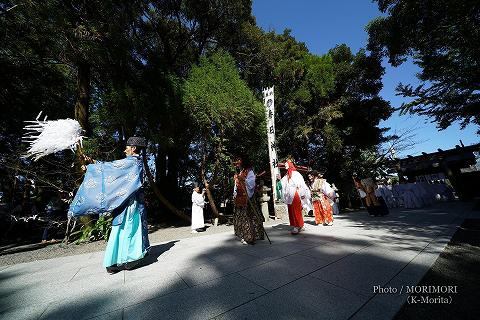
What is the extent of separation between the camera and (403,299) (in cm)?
208

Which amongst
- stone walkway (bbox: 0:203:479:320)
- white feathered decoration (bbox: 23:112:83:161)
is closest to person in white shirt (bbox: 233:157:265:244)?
stone walkway (bbox: 0:203:479:320)

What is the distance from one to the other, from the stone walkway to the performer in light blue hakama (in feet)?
0.84

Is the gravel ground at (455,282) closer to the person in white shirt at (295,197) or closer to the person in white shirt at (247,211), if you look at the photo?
the person in white shirt at (295,197)

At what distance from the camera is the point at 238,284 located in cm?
260

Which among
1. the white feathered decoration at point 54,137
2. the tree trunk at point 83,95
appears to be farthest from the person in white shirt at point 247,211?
the tree trunk at point 83,95

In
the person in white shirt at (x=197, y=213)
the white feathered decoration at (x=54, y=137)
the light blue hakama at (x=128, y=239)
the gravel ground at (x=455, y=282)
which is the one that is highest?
the white feathered decoration at (x=54, y=137)

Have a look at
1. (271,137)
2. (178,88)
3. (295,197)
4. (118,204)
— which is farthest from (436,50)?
(118,204)

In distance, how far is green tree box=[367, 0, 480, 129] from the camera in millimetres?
5766

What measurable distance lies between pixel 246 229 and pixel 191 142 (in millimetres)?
6039

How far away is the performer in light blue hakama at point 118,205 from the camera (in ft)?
10.8

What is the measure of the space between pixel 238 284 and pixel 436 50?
10.9m

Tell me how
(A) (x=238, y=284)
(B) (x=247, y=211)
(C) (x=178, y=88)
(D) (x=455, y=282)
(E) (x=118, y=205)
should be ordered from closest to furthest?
(D) (x=455, y=282) → (A) (x=238, y=284) → (E) (x=118, y=205) → (B) (x=247, y=211) → (C) (x=178, y=88)

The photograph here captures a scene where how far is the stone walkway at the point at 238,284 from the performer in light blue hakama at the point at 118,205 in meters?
0.26

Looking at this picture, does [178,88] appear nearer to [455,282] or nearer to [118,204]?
[118,204]
